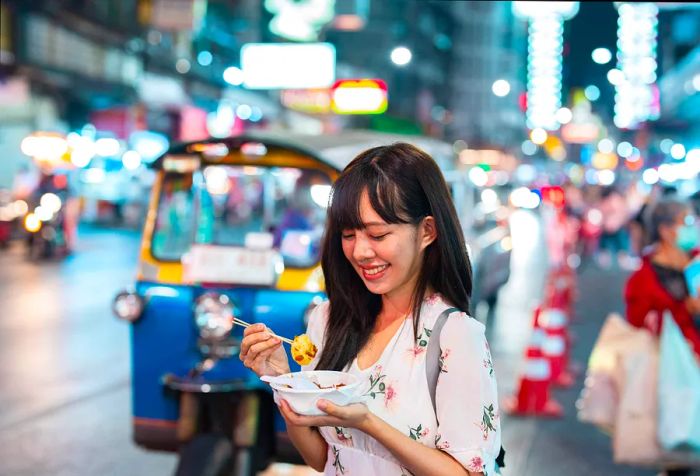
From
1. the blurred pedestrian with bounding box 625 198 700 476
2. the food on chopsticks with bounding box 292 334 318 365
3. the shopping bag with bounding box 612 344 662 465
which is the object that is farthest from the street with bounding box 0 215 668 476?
the food on chopsticks with bounding box 292 334 318 365

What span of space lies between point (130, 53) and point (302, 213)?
27.0 metres

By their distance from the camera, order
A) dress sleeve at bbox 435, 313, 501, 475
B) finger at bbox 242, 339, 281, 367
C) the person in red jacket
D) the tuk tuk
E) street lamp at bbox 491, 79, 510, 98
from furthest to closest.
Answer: street lamp at bbox 491, 79, 510, 98 < the person in red jacket < the tuk tuk < finger at bbox 242, 339, 281, 367 < dress sleeve at bbox 435, 313, 501, 475

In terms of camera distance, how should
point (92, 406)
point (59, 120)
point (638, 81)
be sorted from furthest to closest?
point (638, 81), point (59, 120), point (92, 406)

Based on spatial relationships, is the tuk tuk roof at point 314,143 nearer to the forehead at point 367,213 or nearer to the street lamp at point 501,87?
the forehead at point 367,213

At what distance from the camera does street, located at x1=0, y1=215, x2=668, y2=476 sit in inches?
253

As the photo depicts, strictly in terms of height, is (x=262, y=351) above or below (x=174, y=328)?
above

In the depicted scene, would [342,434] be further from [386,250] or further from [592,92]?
[592,92]

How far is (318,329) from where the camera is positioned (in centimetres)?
284

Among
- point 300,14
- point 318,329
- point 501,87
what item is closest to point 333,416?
point 318,329

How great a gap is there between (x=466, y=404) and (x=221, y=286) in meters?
3.18

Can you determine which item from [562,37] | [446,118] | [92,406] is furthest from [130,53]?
[562,37]

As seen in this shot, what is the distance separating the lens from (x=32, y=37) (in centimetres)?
2586

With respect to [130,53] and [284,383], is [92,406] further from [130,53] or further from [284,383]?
[130,53]

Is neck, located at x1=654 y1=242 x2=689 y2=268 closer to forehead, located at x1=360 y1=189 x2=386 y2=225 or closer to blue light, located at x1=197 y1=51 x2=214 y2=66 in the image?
forehead, located at x1=360 y1=189 x2=386 y2=225
